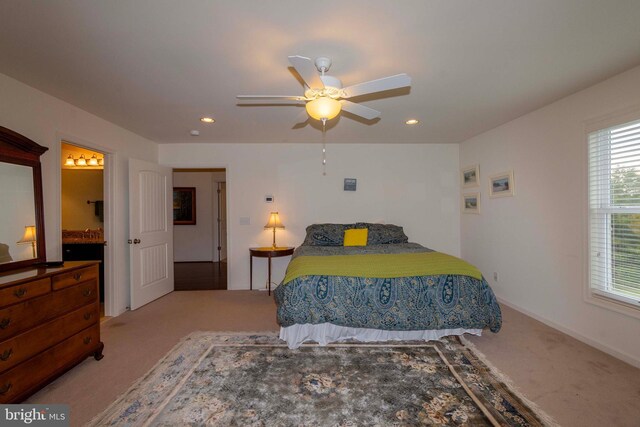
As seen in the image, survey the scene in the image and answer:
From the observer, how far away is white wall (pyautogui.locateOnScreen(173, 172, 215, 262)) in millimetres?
6766

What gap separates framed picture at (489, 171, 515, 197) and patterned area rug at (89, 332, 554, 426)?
207 centimetres

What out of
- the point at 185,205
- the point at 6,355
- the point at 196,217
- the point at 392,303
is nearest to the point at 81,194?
the point at 185,205

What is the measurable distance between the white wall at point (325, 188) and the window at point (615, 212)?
2.11 metres

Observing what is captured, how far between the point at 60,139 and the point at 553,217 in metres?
4.93

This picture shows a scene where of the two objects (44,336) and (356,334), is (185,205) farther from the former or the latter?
(356,334)

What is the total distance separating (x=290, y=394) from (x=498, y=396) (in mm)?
1349

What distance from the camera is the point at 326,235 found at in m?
4.01

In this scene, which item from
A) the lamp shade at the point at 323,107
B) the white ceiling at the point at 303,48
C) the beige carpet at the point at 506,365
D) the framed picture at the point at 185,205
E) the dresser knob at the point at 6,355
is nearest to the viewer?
the white ceiling at the point at 303,48


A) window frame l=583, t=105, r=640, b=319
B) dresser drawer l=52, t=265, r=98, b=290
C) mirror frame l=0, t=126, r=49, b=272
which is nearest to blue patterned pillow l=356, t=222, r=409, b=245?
window frame l=583, t=105, r=640, b=319

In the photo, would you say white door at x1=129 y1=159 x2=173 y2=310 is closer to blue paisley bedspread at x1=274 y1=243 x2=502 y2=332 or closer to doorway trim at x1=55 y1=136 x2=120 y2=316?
doorway trim at x1=55 y1=136 x2=120 y2=316

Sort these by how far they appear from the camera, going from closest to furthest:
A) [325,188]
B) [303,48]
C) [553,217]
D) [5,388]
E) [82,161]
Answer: [5,388] < [303,48] < [553,217] < [82,161] < [325,188]

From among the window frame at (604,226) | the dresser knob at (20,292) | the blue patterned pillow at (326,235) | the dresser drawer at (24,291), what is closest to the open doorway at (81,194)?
the dresser drawer at (24,291)

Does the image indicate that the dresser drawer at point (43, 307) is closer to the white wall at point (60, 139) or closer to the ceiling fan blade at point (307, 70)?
the white wall at point (60, 139)

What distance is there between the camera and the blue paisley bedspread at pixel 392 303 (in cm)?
247
